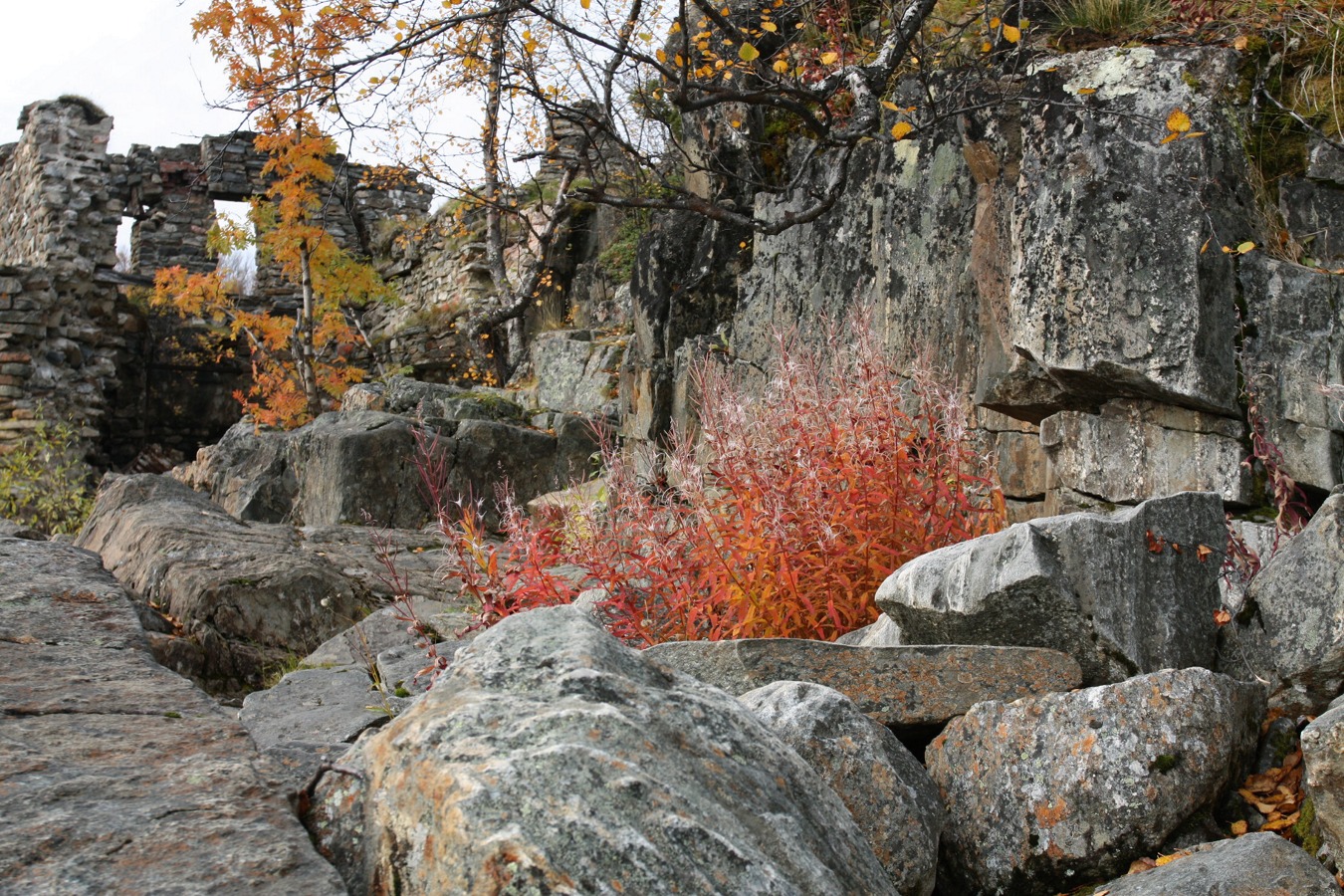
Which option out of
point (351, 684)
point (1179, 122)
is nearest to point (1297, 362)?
point (1179, 122)

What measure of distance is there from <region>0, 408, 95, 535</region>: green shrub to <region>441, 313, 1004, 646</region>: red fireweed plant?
8.55 meters

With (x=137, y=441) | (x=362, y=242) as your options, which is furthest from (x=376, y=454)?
(x=362, y=242)

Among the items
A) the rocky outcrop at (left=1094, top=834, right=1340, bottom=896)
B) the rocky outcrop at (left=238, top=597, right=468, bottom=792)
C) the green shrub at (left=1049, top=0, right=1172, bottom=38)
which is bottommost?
the rocky outcrop at (left=238, top=597, right=468, bottom=792)

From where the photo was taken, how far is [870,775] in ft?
9.43

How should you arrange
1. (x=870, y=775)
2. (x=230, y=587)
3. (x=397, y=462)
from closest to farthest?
(x=870, y=775), (x=230, y=587), (x=397, y=462)

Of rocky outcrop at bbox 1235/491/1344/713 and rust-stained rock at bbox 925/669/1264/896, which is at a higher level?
rocky outcrop at bbox 1235/491/1344/713

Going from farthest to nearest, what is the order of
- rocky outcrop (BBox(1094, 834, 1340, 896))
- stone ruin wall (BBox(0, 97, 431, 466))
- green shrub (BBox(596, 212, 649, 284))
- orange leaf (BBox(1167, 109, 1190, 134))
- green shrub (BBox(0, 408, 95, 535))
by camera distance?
stone ruin wall (BBox(0, 97, 431, 466))
green shrub (BBox(596, 212, 649, 284))
green shrub (BBox(0, 408, 95, 535))
orange leaf (BBox(1167, 109, 1190, 134))
rocky outcrop (BBox(1094, 834, 1340, 896))

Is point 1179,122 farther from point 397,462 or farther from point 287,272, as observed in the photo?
point 287,272

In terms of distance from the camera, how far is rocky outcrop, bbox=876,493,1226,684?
343 cm

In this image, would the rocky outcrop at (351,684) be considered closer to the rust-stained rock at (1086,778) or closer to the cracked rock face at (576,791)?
the cracked rock face at (576,791)

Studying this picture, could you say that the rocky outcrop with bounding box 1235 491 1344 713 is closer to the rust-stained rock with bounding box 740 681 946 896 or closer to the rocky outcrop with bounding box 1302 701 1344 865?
the rocky outcrop with bounding box 1302 701 1344 865

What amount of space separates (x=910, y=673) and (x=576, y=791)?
193 centimetres

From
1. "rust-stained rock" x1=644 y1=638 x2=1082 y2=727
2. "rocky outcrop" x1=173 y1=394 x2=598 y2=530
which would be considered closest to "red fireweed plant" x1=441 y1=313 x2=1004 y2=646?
"rust-stained rock" x1=644 y1=638 x2=1082 y2=727

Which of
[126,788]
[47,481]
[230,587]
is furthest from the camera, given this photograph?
[47,481]
